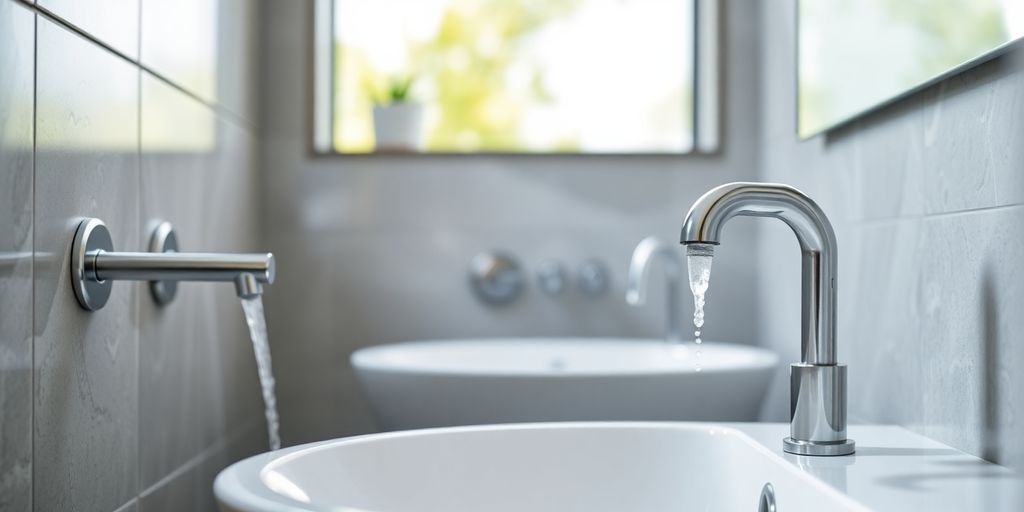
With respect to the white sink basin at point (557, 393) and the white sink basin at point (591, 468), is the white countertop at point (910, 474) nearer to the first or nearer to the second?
the white sink basin at point (591, 468)

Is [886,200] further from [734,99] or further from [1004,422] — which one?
[734,99]

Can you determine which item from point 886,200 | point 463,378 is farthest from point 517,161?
point 886,200

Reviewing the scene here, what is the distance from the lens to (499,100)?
216cm

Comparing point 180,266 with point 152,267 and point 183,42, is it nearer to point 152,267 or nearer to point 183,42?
point 152,267

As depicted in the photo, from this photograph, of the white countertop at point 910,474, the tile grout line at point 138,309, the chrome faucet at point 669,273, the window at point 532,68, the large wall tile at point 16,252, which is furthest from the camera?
the window at point 532,68

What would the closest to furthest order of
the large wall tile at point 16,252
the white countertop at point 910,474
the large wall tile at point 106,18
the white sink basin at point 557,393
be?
the white countertop at point 910,474
the large wall tile at point 16,252
the large wall tile at point 106,18
the white sink basin at point 557,393

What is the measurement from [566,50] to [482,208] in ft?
1.44

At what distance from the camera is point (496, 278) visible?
181cm

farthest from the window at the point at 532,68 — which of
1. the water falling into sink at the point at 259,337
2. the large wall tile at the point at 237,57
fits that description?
the water falling into sink at the point at 259,337

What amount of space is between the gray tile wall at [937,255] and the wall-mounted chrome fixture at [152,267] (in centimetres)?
64

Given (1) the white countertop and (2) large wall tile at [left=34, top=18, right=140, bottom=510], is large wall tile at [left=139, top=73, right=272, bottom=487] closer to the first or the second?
(2) large wall tile at [left=34, top=18, right=140, bottom=510]

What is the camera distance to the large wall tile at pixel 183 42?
121 cm

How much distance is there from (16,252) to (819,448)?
0.69m

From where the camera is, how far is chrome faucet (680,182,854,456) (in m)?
0.86
